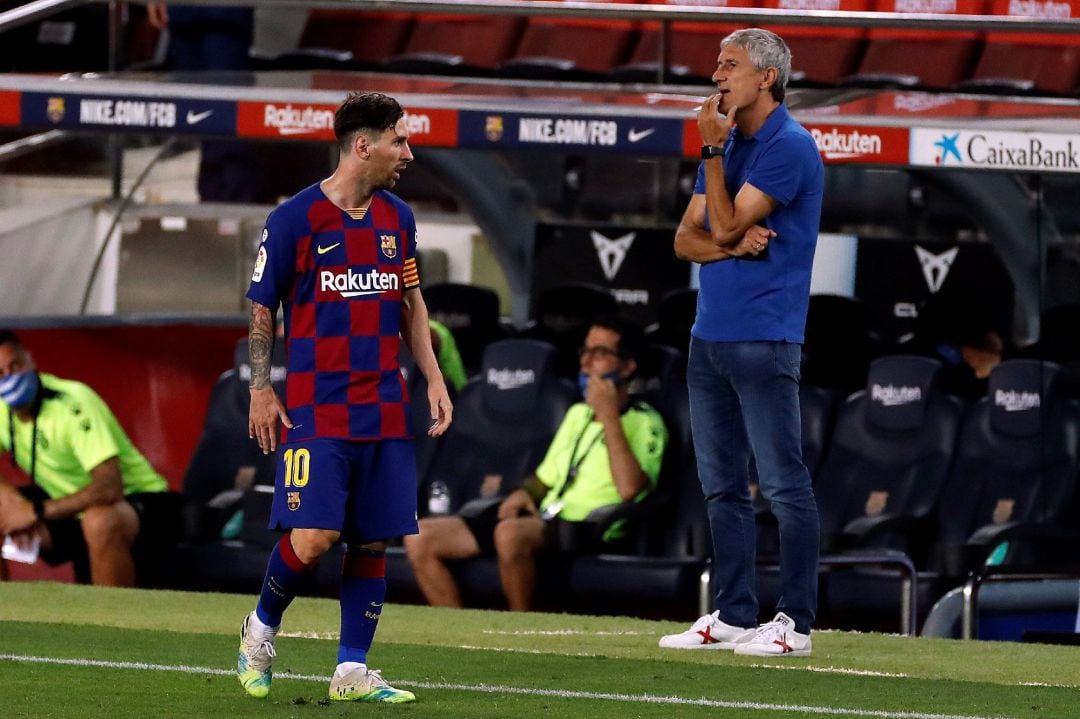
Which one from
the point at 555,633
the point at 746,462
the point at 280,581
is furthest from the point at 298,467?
the point at 555,633

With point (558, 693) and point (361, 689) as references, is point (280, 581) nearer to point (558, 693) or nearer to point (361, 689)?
point (361, 689)

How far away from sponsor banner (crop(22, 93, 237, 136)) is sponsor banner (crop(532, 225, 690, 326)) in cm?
288

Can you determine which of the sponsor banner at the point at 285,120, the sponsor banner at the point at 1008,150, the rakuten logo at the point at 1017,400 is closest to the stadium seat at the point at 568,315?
the sponsor banner at the point at 285,120

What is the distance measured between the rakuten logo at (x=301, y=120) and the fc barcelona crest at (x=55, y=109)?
0.96 meters

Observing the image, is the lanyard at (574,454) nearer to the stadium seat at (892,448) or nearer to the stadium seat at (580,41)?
the stadium seat at (892,448)

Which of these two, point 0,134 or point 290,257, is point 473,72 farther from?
point 290,257

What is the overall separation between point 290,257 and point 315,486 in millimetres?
591

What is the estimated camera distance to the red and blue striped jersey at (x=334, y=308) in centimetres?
611

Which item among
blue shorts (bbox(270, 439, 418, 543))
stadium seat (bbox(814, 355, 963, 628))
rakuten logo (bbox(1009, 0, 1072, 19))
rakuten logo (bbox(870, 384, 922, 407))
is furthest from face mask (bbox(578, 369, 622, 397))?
blue shorts (bbox(270, 439, 418, 543))

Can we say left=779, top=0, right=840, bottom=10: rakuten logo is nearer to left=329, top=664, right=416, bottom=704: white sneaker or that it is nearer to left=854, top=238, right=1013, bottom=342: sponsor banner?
left=854, top=238, right=1013, bottom=342: sponsor banner

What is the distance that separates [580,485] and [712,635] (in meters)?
3.62

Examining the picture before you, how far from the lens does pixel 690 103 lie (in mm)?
10648

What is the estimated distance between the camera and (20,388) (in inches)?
449

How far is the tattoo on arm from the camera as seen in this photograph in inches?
243
